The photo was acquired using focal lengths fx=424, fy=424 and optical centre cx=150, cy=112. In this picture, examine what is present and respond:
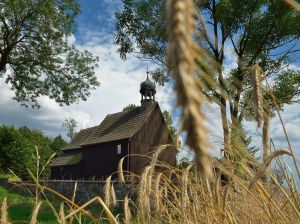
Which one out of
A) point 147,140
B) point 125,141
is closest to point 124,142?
point 125,141

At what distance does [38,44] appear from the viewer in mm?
28688

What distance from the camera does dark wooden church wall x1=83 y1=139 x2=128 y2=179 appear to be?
3297cm

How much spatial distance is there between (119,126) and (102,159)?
3240 millimetres

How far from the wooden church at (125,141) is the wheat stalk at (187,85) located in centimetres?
2985

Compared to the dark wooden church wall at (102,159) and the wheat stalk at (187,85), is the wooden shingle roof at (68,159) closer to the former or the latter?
the dark wooden church wall at (102,159)

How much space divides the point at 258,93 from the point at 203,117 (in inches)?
42.0

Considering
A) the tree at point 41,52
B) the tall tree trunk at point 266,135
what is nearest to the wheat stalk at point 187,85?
the tall tree trunk at point 266,135

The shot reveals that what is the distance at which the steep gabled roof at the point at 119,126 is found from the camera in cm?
3341

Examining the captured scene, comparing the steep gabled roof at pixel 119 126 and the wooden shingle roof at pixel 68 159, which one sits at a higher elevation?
the steep gabled roof at pixel 119 126

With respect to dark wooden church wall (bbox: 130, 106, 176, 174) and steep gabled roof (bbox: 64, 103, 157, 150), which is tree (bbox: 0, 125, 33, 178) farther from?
dark wooden church wall (bbox: 130, 106, 176, 174)

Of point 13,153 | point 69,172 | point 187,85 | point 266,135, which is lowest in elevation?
point 187,85

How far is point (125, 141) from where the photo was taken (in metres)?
32.4

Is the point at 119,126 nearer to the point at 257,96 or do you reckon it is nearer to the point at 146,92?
the point at 146,92

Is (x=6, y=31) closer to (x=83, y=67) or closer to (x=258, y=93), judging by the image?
(x=83, y=67)
